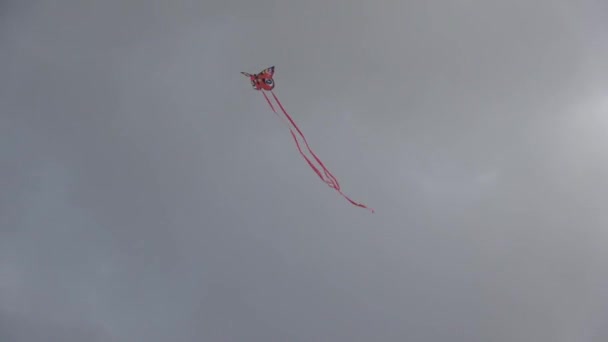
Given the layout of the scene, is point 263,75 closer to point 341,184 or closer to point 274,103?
point 274,103

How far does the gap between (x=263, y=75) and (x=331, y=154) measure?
32.6 feet

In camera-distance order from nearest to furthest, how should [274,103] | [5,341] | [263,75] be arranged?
[263,75] < [274,103] < [5,341]

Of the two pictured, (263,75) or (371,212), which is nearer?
(263,75)

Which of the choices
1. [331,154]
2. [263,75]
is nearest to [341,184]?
[331,154]

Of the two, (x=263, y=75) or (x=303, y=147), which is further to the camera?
(x=303, y=147)

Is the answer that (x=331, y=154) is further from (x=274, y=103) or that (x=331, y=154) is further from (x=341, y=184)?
(x=274, y=103)

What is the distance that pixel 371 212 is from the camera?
37562 mm

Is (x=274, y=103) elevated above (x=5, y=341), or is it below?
above

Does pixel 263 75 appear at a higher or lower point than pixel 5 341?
higher

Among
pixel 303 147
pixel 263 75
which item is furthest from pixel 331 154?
pixel 263 75

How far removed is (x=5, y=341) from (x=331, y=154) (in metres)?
24.6

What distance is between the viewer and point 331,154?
36.9m

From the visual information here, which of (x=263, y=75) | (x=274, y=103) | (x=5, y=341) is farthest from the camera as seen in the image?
(x=5, y=341)

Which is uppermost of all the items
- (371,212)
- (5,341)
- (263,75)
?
(371,212)
